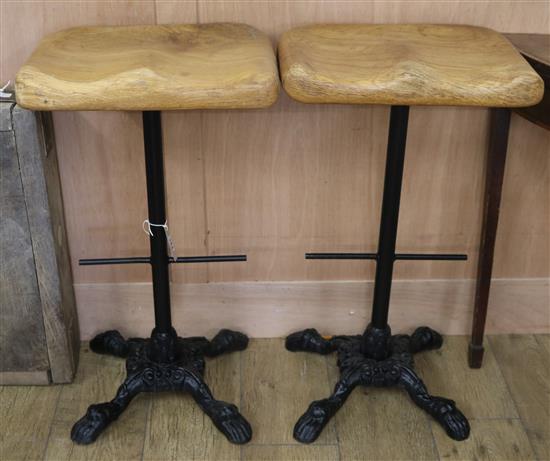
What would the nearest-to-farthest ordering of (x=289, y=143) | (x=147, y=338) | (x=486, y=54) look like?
(x=486, y=54) < (x=289, y=143) < (x=147, y=338)

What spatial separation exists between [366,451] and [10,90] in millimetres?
1131

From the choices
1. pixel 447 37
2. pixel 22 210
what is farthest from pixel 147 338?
pixel 447 37

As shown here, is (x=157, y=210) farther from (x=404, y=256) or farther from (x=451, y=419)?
(x=451, y=419)

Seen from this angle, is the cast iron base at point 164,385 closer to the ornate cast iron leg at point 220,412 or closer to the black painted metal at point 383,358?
the ornate cast iron leg at point 220,412

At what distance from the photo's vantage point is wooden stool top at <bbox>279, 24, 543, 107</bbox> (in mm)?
1438

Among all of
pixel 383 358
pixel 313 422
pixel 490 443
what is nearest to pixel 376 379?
pixel 383 358

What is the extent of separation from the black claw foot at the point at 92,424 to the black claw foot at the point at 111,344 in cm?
23

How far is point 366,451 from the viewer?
186cm

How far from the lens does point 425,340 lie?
216cm

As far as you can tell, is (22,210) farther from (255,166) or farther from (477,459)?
(477,459)

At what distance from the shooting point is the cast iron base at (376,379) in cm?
189

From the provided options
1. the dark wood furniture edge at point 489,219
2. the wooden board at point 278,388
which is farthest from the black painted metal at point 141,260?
the dark wood furniture edge at point 489,219

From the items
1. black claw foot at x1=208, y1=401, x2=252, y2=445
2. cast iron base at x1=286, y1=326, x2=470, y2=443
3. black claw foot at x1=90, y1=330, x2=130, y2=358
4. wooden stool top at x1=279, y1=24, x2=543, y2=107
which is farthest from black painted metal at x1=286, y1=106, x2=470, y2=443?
black claw foot at x1=90, y1=330, x2=130, y2=358

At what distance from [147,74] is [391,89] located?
0.42 m
